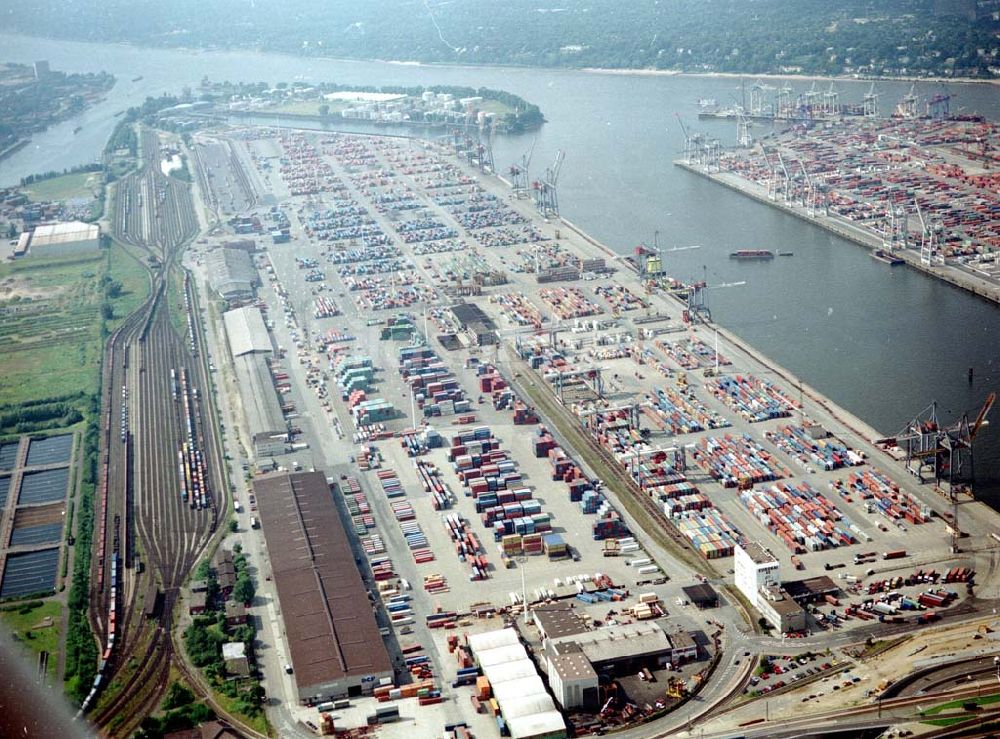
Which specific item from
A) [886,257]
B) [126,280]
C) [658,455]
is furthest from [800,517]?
[126,280]

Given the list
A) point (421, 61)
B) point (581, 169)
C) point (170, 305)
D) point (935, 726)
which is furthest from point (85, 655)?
point (421, 61)

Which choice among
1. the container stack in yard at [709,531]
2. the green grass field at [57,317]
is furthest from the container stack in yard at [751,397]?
the green grass field at [57,317]

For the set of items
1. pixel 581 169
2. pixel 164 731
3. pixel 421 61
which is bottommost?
pixel 164 731

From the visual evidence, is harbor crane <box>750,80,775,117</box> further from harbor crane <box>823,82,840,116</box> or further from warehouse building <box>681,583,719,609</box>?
warehouse building <box>681,583,719,609</box>

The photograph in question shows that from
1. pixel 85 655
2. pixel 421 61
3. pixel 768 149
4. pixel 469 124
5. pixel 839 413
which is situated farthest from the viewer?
pixel 421 61

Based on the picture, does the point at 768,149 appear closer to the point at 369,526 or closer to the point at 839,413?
the point at 839,413
